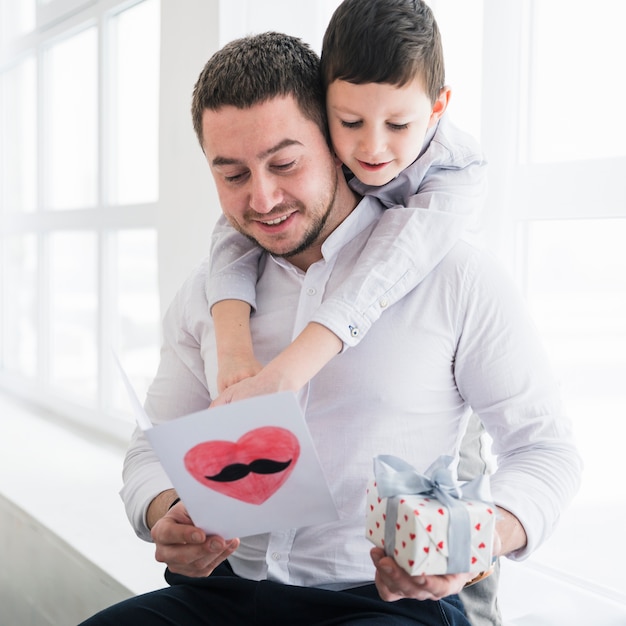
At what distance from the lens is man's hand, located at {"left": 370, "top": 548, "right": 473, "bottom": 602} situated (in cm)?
87

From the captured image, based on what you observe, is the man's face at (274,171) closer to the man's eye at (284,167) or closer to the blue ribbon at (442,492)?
the man's eye at (284,167)

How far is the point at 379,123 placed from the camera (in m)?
1.11

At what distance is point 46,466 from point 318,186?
73.0 inches

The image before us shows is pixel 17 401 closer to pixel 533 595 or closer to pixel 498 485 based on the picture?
pixel 533 595

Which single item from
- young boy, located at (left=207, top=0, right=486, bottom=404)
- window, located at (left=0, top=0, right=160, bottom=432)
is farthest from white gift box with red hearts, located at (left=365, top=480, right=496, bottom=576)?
window, located at (left=0, top=0, right=160, bottom=432)

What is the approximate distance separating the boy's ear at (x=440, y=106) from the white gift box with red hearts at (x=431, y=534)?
1.92ft

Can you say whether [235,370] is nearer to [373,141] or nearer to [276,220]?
[276,220]

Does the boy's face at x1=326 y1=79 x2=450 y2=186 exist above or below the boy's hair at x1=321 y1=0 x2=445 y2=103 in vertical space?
below

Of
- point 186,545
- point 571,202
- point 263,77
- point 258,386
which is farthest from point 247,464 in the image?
point 571,202

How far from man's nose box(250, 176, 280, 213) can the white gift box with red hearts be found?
0.48 metres

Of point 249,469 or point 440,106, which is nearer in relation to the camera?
point 249,469

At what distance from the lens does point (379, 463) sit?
36.6 inches

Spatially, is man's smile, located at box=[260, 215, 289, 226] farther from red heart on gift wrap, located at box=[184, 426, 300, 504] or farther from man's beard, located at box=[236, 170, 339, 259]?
red heart on gift wrap, located at box=[184, 426, 300, 504]

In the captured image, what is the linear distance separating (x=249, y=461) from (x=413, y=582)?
23 cm
